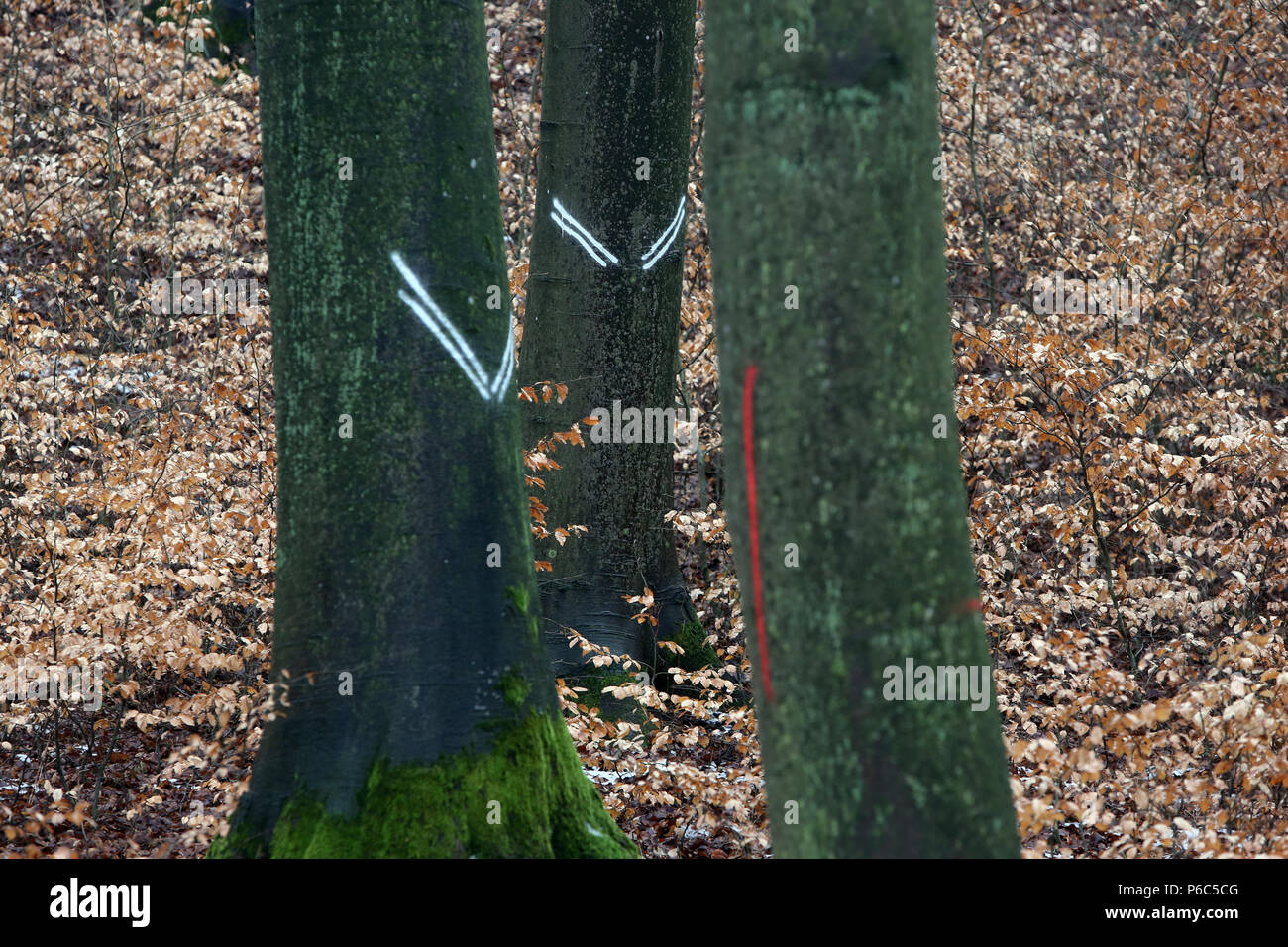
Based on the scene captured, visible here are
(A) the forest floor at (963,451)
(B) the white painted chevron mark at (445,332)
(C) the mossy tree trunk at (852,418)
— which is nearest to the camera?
(C) the mossy tree trunk at (852,418)

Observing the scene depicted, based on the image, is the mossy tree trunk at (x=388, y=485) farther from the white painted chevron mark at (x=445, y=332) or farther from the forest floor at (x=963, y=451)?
the forest floor at (x=963, y=451)

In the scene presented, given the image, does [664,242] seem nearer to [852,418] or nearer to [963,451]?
[963,451]

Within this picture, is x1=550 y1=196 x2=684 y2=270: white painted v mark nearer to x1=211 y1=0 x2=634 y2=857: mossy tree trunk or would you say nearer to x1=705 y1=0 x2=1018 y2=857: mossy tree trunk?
x1=211 y1=0 x2=634 y2=857: mossy tree trunk

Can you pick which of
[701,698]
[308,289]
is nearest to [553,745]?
[308,289]

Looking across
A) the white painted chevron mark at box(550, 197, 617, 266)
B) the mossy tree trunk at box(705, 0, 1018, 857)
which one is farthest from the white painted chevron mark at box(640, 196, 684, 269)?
the mossy tree trunk at box(705, 0, 1018, 857)

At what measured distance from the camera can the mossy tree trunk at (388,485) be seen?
3689 mm

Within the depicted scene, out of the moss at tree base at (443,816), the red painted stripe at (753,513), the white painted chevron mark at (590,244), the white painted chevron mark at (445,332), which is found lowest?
the moss at tree base at (443,816)

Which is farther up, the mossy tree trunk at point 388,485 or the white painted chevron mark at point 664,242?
the white painted chevron mark at point 664,242

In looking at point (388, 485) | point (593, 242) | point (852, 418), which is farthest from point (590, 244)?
point (852, 418)

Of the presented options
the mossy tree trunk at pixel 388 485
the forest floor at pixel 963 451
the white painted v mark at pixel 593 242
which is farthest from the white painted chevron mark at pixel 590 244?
the mossy tree trunk at pixel 388 485

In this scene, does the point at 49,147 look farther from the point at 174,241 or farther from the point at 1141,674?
the point at 1141,674

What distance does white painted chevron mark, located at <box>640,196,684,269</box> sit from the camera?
694cm

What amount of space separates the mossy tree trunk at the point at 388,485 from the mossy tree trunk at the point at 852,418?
1.37m
